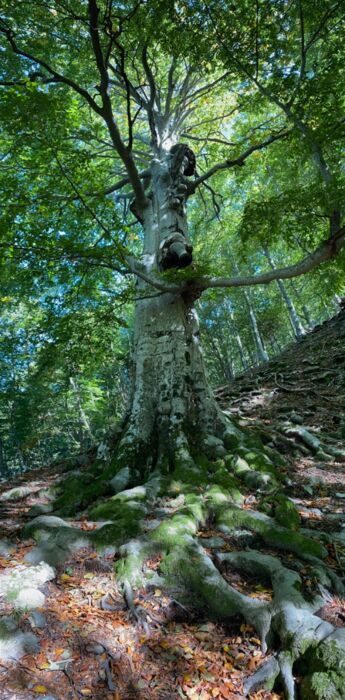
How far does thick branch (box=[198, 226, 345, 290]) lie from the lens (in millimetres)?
4695

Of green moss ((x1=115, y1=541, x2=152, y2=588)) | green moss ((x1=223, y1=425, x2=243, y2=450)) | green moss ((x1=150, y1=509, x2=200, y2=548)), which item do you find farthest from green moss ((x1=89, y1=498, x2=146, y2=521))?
green moss ((x1=223, y1=425, x2=243, y2=450))

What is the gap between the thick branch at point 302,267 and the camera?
4.70 metres

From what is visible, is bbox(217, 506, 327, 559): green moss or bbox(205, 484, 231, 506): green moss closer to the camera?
bbox(217, 506, 327, 559): green moss

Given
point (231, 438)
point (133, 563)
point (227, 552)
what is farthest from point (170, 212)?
point (133, 563)

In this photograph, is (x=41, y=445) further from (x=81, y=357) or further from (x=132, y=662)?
(x=132, y=662)

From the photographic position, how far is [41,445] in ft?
88.3

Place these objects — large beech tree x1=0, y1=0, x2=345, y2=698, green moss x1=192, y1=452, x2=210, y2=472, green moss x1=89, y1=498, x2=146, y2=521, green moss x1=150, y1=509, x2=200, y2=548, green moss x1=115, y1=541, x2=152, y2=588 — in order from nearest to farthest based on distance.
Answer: green moss x1=115, y1=541, x2=152, y2=588 → green moss x1=150, y1=509, x2=200, y2=548 → green moss x1=89, y1=498, x2=146, y2=521 → large beech tree x1=0, y1=0, x2=345, y2=698 → green moss x1=192, y1=452, x2=210, y2=472

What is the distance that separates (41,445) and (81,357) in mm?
23035

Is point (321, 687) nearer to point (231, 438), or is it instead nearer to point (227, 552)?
point (227, 552)

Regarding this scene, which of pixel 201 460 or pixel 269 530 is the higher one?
pixel 201 460

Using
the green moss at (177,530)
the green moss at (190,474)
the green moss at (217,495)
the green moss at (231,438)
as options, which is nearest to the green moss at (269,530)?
the green moss at (217,495)

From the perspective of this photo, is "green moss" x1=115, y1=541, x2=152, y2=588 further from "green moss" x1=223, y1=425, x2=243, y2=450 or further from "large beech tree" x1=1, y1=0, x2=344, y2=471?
"green moss" x1=223, y1=425, x2=243, y2=450

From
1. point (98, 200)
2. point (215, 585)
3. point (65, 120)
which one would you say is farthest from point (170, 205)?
point (215, 585)

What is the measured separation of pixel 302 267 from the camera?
16.1 feet
